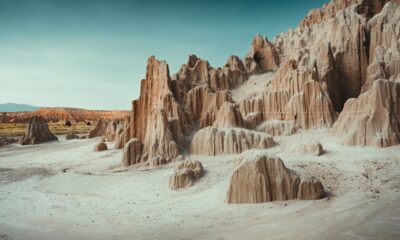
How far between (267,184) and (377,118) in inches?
654

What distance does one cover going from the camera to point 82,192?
2484 cm

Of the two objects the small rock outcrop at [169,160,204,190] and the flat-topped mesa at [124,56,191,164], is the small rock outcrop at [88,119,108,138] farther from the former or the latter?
the small rock outcrop at [169,160,204,190]

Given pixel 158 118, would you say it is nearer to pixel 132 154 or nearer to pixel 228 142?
pixel 132 154

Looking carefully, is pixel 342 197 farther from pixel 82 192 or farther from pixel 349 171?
pixel 82 192

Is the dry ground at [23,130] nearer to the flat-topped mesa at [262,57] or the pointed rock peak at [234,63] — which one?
the pointed rock peak at [234,63]

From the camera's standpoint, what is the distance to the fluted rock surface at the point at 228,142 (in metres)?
33.3

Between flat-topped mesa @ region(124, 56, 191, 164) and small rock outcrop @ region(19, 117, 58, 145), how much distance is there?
3926 centimetres

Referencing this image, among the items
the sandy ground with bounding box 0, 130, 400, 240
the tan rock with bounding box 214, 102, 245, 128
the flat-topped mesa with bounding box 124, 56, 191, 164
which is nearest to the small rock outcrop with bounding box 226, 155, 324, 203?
the sandy ground with bounding box 0, 130, 400, 240

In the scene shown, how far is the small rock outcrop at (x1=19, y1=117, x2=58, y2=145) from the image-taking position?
2724 inches

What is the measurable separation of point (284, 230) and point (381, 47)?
37909 mm

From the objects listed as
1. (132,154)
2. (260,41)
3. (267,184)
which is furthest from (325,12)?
(267,184)

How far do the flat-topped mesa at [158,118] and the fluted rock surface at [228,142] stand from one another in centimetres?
274

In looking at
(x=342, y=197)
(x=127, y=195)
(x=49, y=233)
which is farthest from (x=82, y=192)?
(x=342, y=197)

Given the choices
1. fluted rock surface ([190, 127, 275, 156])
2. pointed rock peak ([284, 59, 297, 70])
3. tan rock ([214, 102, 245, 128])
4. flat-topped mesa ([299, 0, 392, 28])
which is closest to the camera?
fluted rock surface ([190, 127, 275, 156])
